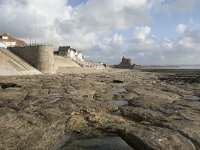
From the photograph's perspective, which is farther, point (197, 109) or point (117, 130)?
point (197, 109)

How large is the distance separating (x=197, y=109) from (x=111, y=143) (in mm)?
6708

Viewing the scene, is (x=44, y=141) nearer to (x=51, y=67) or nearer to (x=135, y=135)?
(x=135, y=135)

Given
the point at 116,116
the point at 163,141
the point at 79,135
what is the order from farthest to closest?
the point at 116,116
the point at 79,135
the point at 163,141

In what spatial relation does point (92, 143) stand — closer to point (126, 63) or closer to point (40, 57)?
point (40, 57)

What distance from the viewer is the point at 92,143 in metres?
11.7

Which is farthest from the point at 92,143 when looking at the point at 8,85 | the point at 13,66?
the point at 13,66

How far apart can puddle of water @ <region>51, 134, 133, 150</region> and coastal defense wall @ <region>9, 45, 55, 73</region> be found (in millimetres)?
51804

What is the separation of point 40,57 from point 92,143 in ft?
174

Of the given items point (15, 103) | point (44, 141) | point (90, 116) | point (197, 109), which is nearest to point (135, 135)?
point (44, 141)

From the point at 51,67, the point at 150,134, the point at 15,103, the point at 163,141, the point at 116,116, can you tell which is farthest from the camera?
the point at 51,67

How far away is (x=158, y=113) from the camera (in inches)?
613

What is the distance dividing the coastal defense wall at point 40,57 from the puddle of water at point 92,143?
51804 millimetres

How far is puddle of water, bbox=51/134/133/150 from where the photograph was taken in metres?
11.2

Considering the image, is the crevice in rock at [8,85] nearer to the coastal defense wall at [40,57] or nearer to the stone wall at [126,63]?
the coastal defense wall at [40,57]
